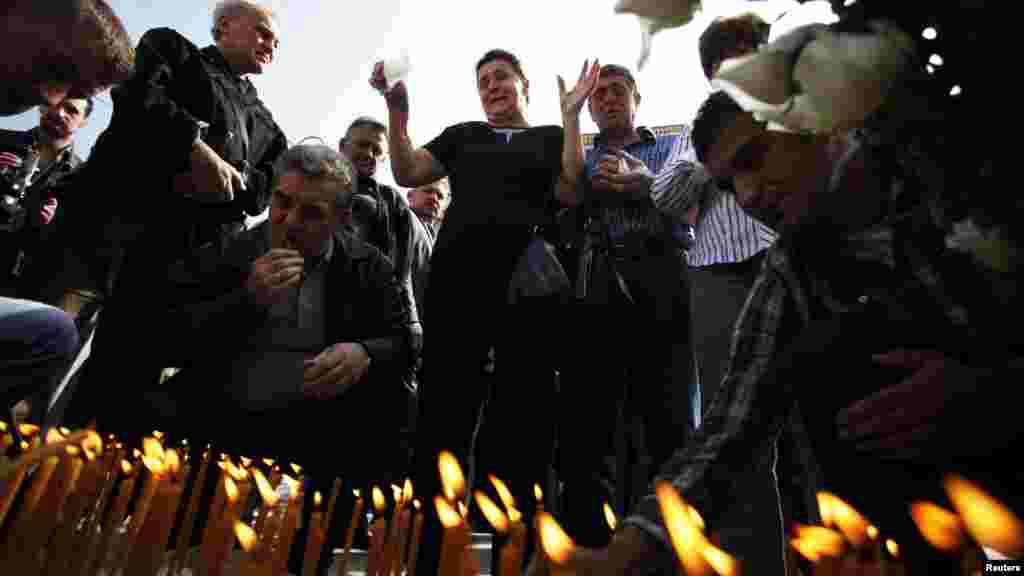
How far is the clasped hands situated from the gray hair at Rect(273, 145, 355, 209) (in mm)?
305

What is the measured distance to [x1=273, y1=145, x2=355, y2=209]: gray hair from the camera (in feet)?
8.52

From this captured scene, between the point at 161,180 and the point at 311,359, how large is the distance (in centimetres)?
91

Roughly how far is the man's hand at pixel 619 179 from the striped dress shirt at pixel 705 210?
0.33 feet

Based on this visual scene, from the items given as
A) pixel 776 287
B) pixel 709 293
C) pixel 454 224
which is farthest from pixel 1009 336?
pixel 454 224

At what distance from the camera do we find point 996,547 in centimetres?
64

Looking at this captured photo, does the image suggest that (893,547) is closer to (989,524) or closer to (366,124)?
(989,524)

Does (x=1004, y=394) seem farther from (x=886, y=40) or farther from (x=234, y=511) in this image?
(x=234, y=511)

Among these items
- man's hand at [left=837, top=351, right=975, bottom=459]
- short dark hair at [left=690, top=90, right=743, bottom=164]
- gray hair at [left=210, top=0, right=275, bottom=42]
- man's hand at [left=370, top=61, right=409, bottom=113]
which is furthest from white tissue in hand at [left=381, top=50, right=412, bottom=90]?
man's hand at [left=837, top=351, right=975, bottom=459]

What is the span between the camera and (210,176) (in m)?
2.63

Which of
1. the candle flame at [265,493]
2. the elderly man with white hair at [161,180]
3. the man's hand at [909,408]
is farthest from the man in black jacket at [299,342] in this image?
the man's hand at [909,408]

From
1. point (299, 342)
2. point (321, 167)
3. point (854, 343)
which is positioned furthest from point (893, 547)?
point (321, 167)

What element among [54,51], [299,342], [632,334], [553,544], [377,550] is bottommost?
[377,550]

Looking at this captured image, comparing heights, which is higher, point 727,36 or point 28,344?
point 727,36

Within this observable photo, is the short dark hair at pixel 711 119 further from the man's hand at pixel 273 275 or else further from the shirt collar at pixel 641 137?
the man's hand at pixel 273 275
